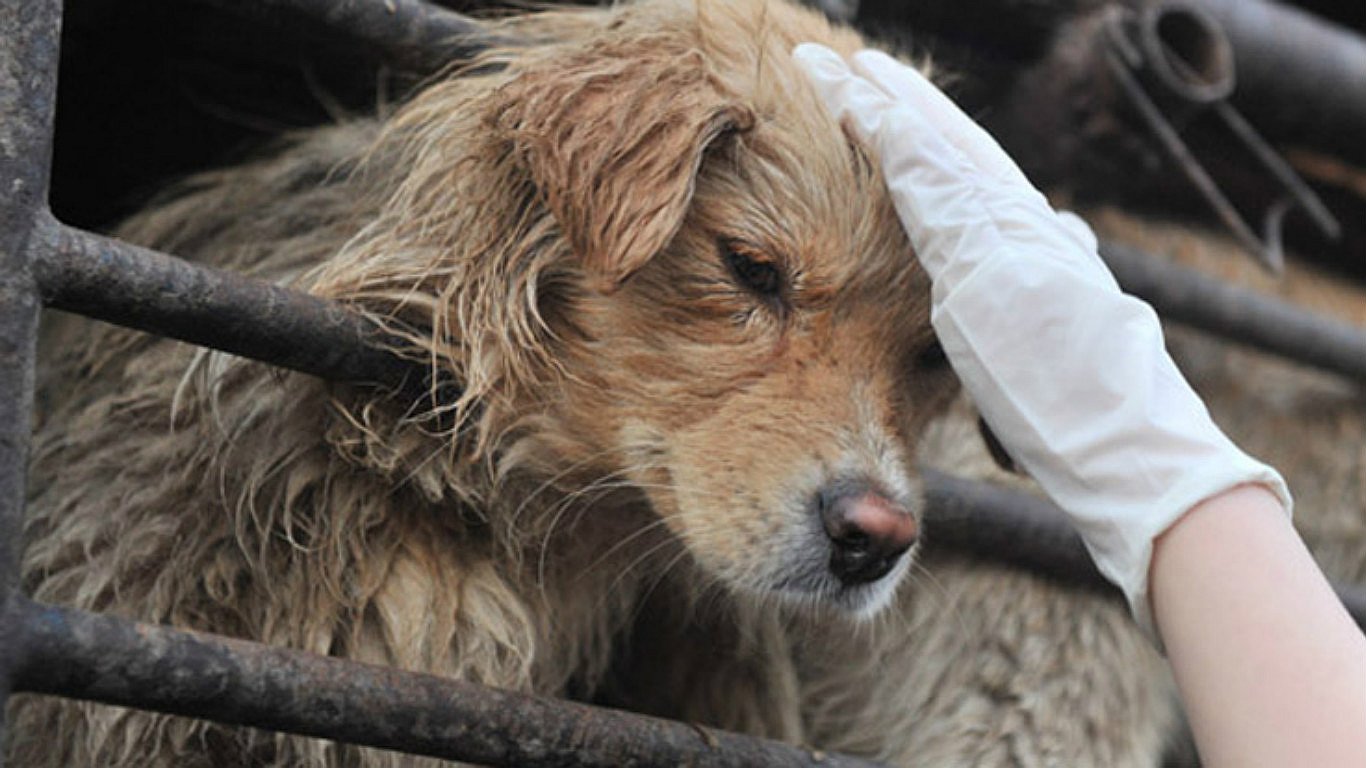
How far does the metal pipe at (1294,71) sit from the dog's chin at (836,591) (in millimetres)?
1516

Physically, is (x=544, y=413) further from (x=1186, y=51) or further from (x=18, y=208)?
(x=1186, y=51)

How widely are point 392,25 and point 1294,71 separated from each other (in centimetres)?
184

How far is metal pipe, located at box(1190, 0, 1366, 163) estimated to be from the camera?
3.09 metres

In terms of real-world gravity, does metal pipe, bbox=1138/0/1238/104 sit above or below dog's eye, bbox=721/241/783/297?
below

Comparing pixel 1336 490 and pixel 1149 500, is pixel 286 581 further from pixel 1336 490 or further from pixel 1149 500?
pixel 1336 490

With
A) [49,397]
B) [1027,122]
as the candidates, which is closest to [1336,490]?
[1027,122]

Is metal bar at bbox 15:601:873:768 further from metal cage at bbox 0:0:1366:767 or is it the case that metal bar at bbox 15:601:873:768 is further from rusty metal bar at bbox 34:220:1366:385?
rusty metal bar at bbox 34:220:1366:385

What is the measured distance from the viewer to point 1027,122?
3096 mm

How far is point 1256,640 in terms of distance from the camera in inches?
58.9

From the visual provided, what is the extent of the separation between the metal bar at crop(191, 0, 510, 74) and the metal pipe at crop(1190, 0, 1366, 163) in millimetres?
1473

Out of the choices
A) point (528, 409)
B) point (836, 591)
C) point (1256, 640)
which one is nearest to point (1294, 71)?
point (836, 591)

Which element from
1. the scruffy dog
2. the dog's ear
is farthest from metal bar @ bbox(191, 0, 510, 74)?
the dog's ear

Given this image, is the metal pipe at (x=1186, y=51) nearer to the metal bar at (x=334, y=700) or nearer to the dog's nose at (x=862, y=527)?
the dog's nose at (x=862, y=527)

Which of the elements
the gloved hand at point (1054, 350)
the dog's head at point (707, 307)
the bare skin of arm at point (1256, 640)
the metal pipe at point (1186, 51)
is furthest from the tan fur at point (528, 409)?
the metal pipe at point (1186, 51)
